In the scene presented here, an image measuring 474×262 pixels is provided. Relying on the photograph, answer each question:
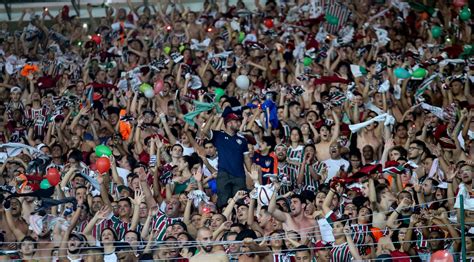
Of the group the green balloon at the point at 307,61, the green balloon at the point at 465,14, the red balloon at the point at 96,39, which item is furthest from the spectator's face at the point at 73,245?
the green balloon at the point at 465,14

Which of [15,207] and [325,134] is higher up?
[325,134]

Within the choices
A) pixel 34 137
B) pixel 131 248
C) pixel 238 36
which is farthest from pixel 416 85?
pixel 131 248

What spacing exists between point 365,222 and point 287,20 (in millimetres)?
9364

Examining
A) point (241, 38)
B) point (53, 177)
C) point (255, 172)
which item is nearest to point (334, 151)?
point (255, 172)

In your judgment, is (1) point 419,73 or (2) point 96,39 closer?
(1) point 419,73

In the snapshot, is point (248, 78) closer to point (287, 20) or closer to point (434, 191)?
point (287, 20)

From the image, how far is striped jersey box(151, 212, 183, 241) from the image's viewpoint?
15526mm

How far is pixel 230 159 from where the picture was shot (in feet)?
55.6

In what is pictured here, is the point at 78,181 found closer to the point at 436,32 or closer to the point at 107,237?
the point at 107,237

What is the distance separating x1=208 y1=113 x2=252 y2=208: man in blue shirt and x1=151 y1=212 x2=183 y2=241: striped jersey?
31.4 inches

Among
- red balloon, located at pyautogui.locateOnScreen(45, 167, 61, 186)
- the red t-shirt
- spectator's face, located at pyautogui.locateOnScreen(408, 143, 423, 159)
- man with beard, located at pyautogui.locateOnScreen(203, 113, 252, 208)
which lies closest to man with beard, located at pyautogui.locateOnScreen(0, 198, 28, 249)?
red balloon, located at pyautogui.locateOnScreen(45, 167, 61, 186)

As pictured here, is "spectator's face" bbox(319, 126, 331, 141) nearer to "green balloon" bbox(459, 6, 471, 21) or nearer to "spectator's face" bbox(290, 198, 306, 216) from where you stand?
"spectator's face" bbox(290, 198, 306, 216)

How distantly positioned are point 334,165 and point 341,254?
309 cm

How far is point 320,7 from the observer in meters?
23.9
